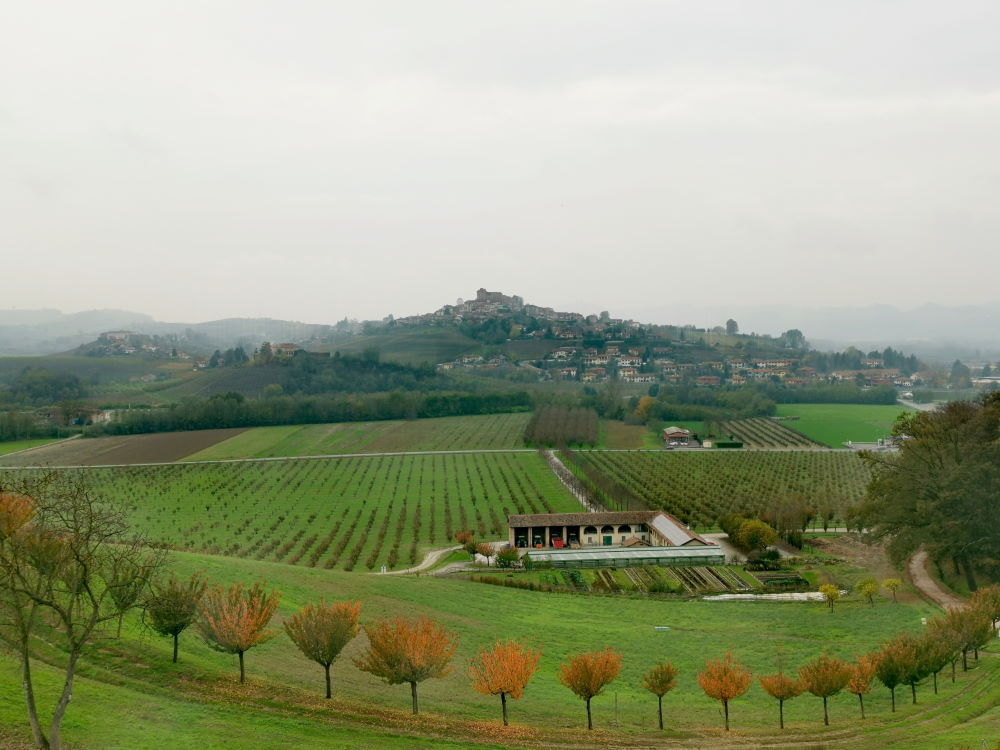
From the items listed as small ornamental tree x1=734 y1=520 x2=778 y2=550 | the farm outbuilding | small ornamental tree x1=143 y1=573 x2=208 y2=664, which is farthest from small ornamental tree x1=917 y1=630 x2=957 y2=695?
small ornamental tree x1=734 y1=520 x2=778 y2=550

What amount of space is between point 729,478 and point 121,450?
74620mm

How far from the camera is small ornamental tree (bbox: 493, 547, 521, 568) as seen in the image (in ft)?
145

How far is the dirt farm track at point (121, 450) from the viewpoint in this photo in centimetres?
8019

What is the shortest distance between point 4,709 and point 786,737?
64.7 ft

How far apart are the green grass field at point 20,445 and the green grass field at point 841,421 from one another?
108898mm

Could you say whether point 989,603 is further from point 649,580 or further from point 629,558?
point 629,558

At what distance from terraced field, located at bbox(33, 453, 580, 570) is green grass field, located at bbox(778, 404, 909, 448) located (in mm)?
49838

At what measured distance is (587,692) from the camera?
62.4ft

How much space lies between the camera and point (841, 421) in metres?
116

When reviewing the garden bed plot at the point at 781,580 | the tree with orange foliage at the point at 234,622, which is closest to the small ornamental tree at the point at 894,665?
the tree with orange foliage at the point at 234,622

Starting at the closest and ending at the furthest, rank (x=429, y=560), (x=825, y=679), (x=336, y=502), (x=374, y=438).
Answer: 1. (x=825, y=679)
2. (x=429, y=560)
3. (x=336, y=502)
4. (x=374, y=438)

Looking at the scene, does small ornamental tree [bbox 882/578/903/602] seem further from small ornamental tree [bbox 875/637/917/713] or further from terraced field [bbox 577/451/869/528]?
terraced field [bbox 577/451/869/528]

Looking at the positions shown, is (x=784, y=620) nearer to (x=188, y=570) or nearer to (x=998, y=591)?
(x=998, y=591)

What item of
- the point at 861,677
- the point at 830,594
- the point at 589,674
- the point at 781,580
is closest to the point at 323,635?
the point at 589,674
